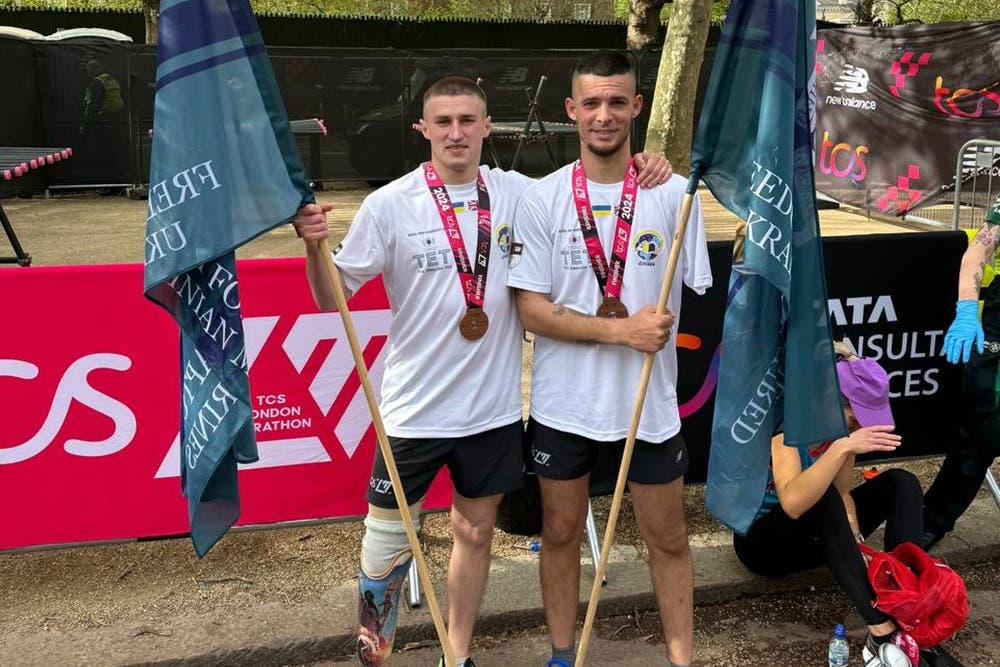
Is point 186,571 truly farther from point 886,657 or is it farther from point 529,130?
point 529,130

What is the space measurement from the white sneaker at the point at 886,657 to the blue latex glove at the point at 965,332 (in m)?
1.29

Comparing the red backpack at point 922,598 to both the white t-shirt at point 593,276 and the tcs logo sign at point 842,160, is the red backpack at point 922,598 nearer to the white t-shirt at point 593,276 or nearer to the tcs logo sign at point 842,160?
the white t-shirt at point 593,276

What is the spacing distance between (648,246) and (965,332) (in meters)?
1.72

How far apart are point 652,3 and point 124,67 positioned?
34.5 feet

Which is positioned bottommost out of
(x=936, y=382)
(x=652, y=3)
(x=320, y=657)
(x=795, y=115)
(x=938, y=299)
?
(x=320, y=657)

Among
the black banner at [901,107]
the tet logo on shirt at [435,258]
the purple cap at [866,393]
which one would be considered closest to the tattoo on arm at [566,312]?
the tet logo on shirt at [435,258]

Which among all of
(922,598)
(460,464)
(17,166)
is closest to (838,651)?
(922,598)

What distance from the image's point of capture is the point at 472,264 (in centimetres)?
331

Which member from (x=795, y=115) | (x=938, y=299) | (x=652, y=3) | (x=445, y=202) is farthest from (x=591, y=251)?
(x=652, y=3)

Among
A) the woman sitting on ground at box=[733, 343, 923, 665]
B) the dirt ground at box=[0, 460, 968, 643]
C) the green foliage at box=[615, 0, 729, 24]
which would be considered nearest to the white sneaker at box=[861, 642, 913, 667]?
the woman sitting on ground at box=[733, 343, 923, 665]

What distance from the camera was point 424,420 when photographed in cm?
336

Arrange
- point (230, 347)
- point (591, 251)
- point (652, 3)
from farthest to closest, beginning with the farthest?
point (652, 3) < point (591, 251) < point (230, 347)

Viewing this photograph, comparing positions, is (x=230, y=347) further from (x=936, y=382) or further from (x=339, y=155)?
(x=339, y=155)

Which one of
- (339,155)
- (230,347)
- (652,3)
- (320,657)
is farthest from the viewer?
(652,3)
